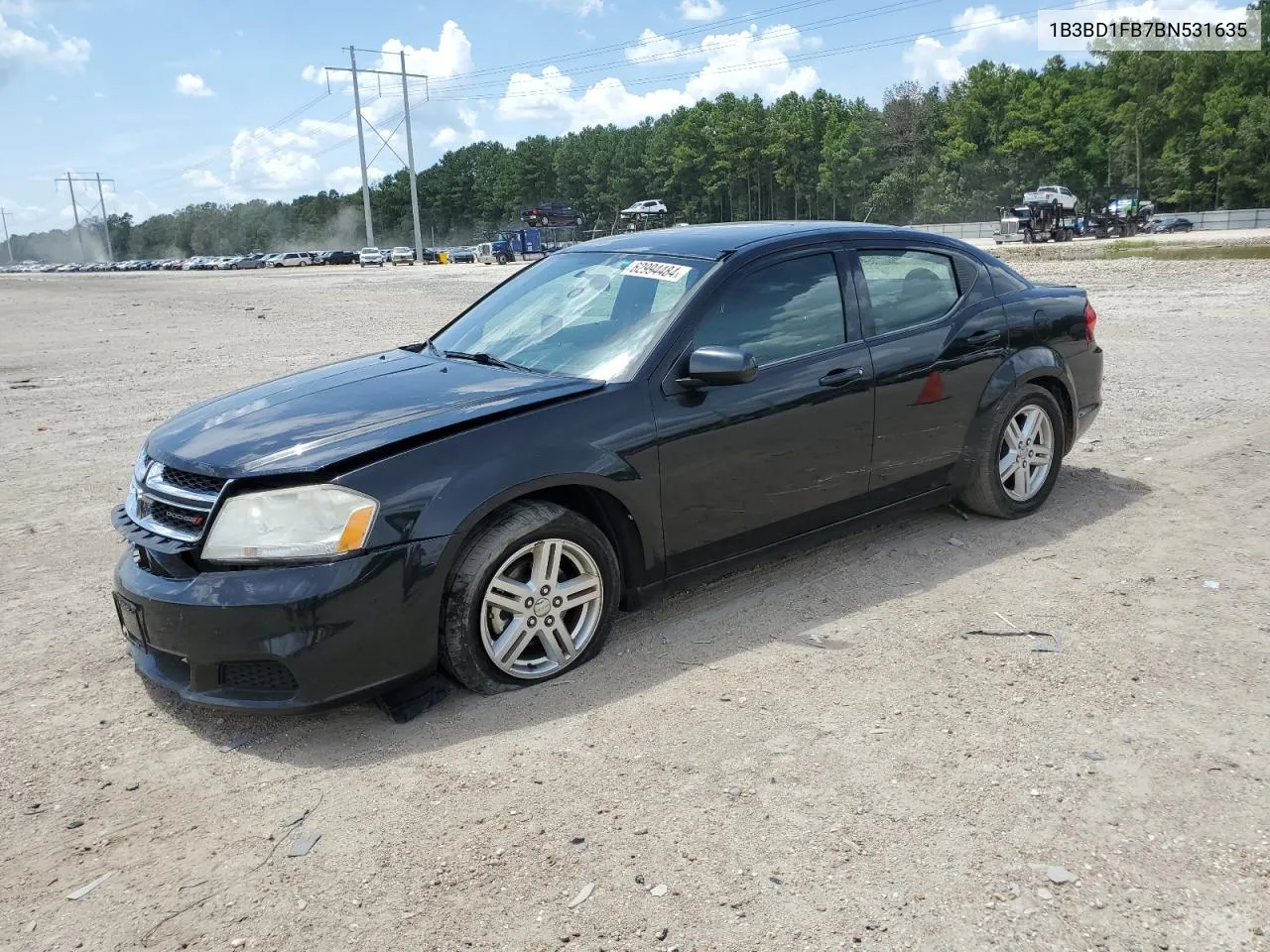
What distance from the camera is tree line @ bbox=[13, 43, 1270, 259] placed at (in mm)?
75625

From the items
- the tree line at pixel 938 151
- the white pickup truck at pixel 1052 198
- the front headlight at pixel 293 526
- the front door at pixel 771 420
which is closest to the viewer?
the front headlight at pixel 293 526

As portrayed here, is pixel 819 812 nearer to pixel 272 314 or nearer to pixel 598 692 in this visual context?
pixel 598 692

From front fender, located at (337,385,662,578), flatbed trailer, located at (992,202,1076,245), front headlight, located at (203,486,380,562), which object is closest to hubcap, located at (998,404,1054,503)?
front fender, located at (337,385,662,578)

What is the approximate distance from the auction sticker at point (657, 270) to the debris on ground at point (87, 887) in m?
3.05

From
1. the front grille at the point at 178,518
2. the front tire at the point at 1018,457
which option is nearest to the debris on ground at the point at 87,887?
the front grille at the point at 178,518

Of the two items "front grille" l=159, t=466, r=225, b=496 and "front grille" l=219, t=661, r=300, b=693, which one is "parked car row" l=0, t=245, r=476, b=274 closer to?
"front grille" l=159, t=466, r=225, b=496

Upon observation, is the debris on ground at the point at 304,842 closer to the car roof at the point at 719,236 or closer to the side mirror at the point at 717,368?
the side mirror at the point at 717,368

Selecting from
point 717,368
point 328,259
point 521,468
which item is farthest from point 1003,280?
point 328,259

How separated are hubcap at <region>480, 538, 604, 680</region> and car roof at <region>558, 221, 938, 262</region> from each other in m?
1.55

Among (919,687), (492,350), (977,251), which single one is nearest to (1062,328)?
(977,251)

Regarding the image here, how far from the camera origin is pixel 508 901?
266 centimetres

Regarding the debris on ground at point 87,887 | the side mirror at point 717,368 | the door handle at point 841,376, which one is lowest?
the debris on ground at point 87,887

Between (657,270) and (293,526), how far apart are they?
2.05 metres

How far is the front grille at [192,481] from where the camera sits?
353cm
